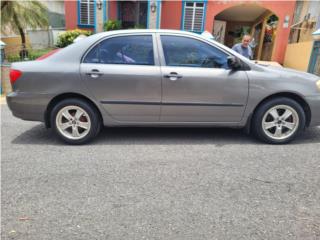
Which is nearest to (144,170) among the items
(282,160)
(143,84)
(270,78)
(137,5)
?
(143,84)

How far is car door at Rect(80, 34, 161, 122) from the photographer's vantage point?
372 centimetres

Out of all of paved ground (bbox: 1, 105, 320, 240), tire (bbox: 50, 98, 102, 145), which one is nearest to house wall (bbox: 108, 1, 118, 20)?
paved ground (bbox: 1, 105, 320, 240)

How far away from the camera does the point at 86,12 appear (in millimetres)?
14977

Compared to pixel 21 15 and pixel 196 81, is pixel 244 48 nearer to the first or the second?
pixel 196 81

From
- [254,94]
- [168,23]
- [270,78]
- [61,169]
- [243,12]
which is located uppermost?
[243,12]

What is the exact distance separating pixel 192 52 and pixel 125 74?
3.34 ft

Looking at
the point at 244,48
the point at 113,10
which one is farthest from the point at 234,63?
the point at 113,10

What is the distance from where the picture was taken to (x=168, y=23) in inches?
595

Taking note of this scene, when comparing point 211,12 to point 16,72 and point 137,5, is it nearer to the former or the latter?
point 137,5

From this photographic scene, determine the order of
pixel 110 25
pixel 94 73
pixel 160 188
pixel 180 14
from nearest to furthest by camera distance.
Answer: pixel 160 188 → pixel 94 73 → pixel 110 25 → pixel 180 14

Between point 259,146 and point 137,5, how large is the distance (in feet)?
45.6

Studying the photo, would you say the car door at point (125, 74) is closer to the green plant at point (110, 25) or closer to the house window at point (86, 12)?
the green plant at point (110, 25)

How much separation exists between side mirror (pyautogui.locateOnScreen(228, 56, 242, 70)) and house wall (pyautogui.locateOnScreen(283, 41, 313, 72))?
7426 millimetres

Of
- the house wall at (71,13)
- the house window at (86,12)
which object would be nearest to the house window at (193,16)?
the house window at (86,12)
